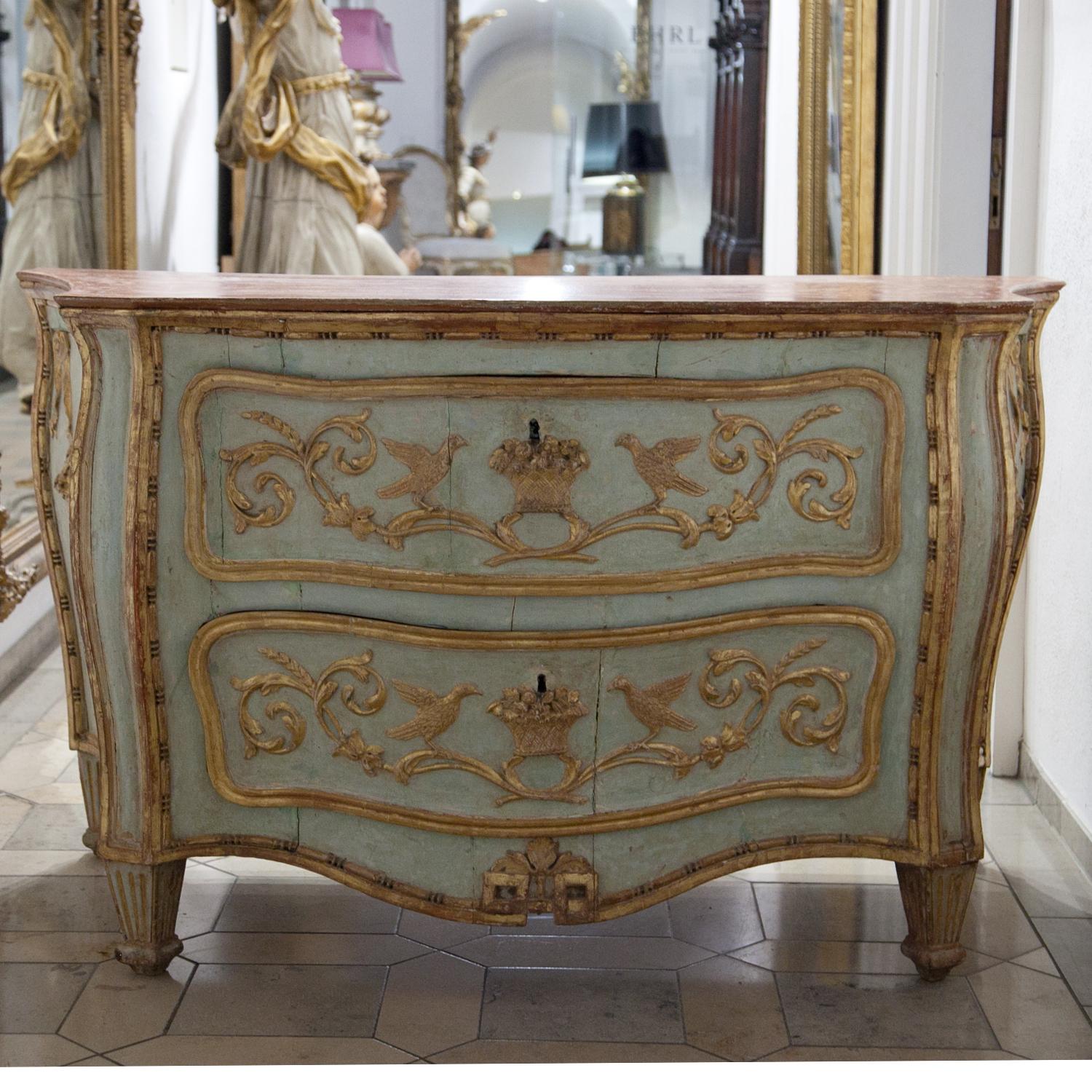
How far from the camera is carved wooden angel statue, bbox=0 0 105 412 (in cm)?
374

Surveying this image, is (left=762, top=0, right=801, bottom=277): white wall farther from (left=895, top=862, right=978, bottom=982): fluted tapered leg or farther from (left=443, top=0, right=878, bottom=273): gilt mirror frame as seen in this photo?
(left=895, top=862, right=978, bottom=982): fluted tapered leg

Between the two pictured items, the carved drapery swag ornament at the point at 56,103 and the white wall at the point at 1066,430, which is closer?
the white wall at the point at 1066,430

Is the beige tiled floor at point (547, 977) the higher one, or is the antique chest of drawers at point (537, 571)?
the antique chest of drawers at point (537, 571)

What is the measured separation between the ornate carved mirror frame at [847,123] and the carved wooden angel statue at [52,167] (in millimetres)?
2015

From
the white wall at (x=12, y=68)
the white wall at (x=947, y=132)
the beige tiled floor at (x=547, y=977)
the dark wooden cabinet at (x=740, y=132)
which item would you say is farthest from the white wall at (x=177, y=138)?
the beige tiled floor at (x=547, y=977)

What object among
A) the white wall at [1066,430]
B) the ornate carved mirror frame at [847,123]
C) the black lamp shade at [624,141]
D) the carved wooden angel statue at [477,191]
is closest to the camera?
the white wall at [1066,430]

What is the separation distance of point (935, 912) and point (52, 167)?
10.3 feet

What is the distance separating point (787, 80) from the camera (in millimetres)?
4672

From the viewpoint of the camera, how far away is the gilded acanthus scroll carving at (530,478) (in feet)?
6.09

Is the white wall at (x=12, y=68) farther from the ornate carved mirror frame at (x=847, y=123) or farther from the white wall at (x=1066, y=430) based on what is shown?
the white wall at (x=1066, y=430)

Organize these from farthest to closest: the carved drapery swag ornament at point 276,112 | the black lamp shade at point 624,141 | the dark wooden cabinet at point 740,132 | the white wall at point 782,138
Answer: the black lamp shade at point 624,141, the dark wooden cabinet at point 740,132, the white wall at point 782,138, the carved drapery swag ornament at point 276,112

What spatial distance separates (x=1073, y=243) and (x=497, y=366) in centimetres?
127

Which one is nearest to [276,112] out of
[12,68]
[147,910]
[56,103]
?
[56,103]

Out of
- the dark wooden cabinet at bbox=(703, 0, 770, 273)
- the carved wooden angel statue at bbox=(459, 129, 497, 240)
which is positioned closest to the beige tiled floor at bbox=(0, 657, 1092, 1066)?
the dark wooden cabinet at bbox=(703, 0, 770, 273)
